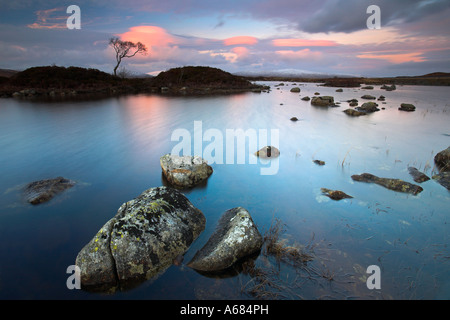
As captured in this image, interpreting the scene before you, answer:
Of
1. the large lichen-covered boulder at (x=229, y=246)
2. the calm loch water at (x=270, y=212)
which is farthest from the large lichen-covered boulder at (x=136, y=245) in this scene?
the large lichen-covered boulder at (x=229, y=246)

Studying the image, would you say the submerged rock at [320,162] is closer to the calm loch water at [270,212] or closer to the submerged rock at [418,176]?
the calm loch water at [270,212]

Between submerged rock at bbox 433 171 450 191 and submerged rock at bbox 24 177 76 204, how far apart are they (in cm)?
1361

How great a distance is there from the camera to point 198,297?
4.08 metres

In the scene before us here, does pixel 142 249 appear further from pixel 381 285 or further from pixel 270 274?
pixel 381 285

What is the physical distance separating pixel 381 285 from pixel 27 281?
22.5ft

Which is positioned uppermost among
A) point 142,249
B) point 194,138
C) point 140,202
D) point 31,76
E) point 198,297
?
point 31,76

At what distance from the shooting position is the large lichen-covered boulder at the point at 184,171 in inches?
319

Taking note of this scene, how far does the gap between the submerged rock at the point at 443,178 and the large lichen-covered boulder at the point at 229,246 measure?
7720 mm

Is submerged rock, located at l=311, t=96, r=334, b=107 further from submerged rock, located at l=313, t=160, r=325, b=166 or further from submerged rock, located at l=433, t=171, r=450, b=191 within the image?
submerged rock, located at l=433, t=171, r=450, b=191

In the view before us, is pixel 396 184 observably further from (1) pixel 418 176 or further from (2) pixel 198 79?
(2) pixel 198 79

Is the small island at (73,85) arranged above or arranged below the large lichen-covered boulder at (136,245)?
above

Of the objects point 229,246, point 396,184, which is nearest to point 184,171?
point 229,246

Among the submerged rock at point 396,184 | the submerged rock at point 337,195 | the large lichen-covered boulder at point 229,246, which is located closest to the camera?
the large lichen-covered boulder at point 229,246

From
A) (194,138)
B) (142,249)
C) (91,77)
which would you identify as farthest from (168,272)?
(91,77)
